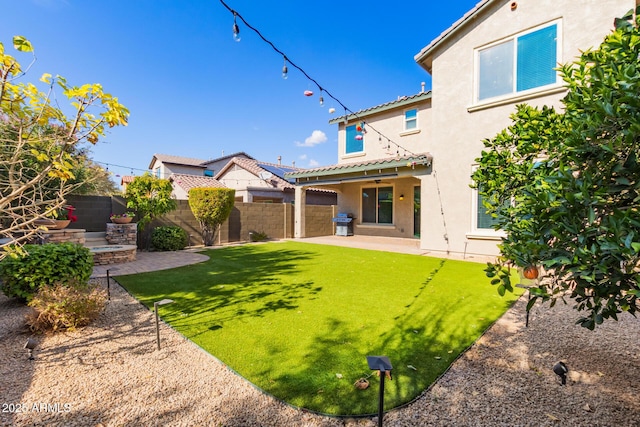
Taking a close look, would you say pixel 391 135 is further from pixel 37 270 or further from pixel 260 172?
pixel 37 270

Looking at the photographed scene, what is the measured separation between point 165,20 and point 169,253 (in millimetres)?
7972

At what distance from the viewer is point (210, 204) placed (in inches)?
504

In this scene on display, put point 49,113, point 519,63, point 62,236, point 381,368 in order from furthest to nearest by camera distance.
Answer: point 519,63 → point 62,236 → point 49,113 → point 381,368

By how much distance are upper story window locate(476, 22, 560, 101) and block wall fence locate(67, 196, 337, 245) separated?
10405 millimetres

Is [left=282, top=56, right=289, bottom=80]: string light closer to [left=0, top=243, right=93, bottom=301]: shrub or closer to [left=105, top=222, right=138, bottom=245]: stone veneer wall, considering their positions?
[left=0, top=243, right=93, bottom=301]: shrub

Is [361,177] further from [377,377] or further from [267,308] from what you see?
[377,377]

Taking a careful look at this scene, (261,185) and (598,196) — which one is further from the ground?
(261,185)

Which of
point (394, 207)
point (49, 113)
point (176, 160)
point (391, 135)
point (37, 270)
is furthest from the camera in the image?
point (176, 160)

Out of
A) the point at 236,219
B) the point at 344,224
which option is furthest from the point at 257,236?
the point at 344,224

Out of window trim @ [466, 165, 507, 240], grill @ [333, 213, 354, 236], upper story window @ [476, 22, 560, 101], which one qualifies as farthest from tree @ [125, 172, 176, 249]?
upper story window @ [476, 22, 560, 101]

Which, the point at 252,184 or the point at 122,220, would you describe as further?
the point at 252,184

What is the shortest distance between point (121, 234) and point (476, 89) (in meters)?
13.7

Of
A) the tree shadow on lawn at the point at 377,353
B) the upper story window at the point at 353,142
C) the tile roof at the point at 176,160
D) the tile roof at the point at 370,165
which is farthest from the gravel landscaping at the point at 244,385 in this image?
the tile roof at the point at 176,160

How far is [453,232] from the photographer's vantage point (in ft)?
33.4
